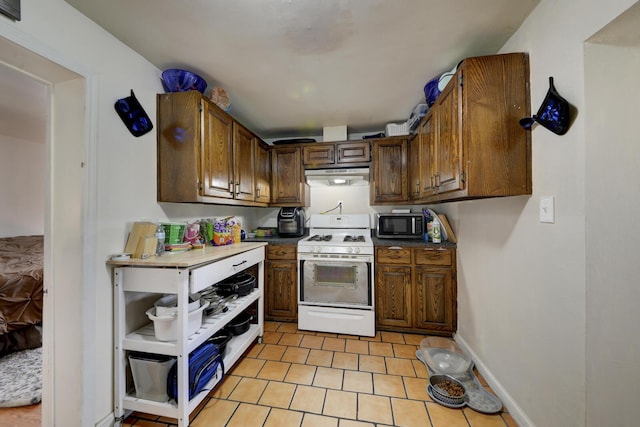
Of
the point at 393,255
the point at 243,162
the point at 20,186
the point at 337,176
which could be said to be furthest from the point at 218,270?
the point at 20,186

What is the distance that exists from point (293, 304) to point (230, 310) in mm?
888

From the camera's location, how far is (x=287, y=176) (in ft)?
9.70

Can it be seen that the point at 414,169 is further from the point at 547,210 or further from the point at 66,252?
the point at 66,252

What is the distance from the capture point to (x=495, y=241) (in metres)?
1.58

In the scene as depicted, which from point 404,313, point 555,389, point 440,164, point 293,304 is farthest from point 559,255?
point 293,304

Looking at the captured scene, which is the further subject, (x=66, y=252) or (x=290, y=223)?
(x=290, y=223)

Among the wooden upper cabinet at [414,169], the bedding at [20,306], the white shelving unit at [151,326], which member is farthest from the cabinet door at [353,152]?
the bedding at [20,306]

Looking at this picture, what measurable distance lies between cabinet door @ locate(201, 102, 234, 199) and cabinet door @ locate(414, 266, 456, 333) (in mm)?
2000

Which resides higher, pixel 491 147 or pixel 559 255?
pixel 491 147

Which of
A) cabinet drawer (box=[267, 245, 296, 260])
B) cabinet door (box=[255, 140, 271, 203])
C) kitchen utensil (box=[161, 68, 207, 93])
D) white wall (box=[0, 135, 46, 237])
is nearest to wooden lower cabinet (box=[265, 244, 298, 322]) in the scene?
cabinet drawer (box=[267, 245, 296, 260])

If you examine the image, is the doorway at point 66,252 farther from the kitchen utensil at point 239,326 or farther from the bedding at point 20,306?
the bedding at point 20,306

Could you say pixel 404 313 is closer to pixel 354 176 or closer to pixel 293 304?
pixel 293 304

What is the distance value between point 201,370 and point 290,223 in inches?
69.6

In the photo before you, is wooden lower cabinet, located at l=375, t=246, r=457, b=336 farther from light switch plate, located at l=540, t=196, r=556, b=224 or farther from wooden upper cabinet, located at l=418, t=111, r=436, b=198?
light switch plate, located at l=540, t=196, r=556, b=224
